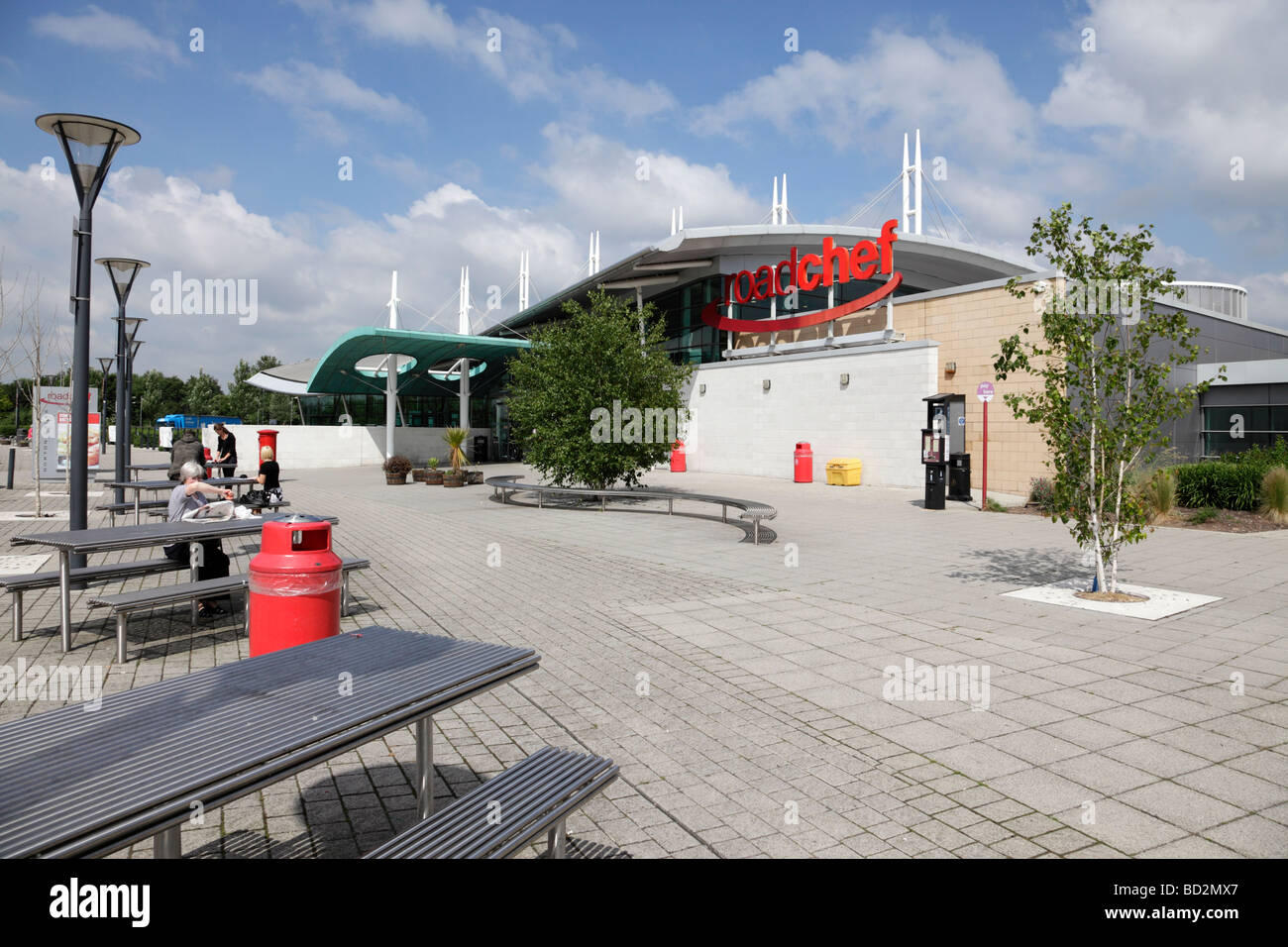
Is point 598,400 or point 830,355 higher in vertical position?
point 830,355

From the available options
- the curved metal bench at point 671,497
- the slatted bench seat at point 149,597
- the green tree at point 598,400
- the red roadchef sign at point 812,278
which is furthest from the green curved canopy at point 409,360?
the slatted bench seat at point 149,597

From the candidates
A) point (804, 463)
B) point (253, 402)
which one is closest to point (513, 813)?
point (804, 463)

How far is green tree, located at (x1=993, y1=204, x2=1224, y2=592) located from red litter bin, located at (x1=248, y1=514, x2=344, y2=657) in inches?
245

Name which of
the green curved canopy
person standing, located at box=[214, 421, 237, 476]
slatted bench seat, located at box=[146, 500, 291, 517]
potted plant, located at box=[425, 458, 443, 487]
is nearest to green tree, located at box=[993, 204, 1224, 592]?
slatted bench seat, located at box=[146, 500, 291, 517]

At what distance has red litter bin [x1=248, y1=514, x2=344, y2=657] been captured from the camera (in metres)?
4.79

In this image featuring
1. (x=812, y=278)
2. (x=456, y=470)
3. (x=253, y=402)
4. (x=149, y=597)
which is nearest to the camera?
(x=149, y=597)

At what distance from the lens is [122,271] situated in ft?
48.3

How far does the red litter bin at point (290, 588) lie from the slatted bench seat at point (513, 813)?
240 centimetres

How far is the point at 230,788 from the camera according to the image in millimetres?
2080

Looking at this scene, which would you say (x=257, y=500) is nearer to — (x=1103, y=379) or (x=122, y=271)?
(x=122, y=271)

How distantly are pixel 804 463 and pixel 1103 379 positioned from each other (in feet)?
51.8
